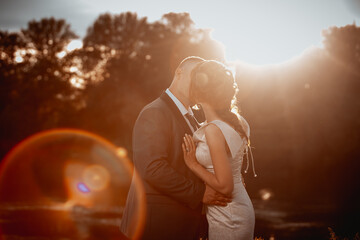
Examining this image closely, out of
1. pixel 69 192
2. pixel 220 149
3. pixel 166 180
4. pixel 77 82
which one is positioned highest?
pixel 77 82

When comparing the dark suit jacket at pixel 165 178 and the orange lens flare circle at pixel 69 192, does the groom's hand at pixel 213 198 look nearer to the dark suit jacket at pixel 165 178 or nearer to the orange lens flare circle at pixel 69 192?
the dark suit jacket at pixel 165 178

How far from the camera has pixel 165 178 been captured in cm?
363

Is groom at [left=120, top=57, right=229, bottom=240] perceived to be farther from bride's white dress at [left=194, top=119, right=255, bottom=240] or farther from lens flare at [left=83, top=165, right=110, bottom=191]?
lens flare at [left=83, top=165, right=110, bottom=191]

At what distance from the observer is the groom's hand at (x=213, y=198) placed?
3.85m

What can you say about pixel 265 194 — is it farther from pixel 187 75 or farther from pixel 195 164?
pixel 195 164

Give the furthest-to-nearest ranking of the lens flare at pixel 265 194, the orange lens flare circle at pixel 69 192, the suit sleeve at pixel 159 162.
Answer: the lens flare at pixel 265 194
the orange lens flare circle at pixel 69 192
the suit sleeve at pixel 159 162

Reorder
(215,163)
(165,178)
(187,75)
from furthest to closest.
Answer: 1. (187,75)
2. (215,163)
3. (165,178)

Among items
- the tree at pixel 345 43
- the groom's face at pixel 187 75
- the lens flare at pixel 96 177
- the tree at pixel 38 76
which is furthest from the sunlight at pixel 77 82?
the groom's face at pixel 187 75

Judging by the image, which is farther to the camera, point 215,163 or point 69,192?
point 69,192

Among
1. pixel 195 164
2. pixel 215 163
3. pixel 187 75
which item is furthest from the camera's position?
pixel 187 75

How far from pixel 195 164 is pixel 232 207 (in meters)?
0.57

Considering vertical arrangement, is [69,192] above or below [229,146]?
below

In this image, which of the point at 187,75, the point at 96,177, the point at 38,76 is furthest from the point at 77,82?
the point at 187,75

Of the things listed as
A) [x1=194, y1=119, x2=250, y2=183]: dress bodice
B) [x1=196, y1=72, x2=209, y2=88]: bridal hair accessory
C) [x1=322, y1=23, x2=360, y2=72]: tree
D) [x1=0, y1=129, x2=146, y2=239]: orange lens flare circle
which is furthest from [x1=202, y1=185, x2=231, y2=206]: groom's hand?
[x1=322, y1=23, x2=360, y2=72]: tree
